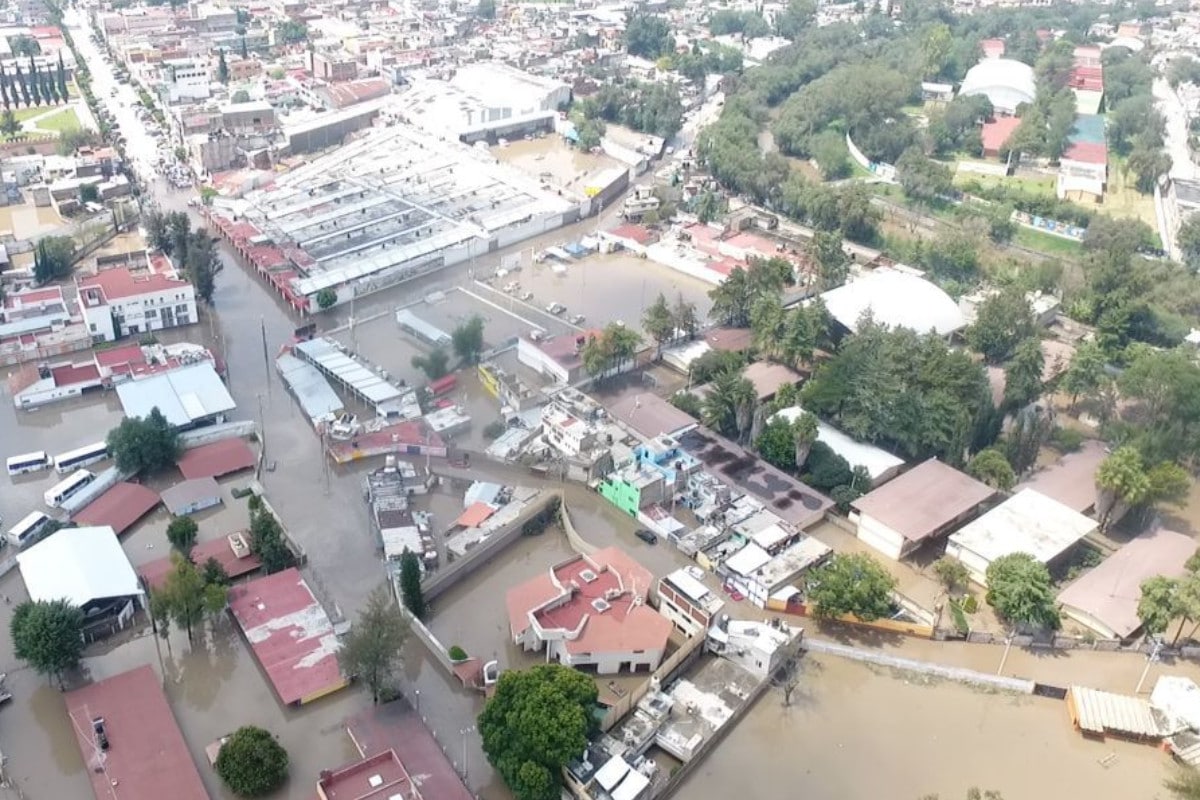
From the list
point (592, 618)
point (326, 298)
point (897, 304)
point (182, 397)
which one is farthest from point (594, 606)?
point (326, 298)

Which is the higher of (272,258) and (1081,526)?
(1081,526)

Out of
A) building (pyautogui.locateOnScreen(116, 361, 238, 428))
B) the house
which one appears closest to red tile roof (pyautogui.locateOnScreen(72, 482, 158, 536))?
the house

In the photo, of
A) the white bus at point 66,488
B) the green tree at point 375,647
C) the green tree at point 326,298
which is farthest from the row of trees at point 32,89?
the green tree at point 375,647

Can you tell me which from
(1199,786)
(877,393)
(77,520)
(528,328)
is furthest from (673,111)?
(1199,786)

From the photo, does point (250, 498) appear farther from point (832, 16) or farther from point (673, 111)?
point (832, 16)

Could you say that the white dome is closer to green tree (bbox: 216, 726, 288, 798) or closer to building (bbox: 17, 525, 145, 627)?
building (bbox: 17, 525, 145, 627)

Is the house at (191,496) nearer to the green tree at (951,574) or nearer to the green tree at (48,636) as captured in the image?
the green tree at (48,636)

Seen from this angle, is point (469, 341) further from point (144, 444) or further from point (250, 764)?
point (250, 764)
